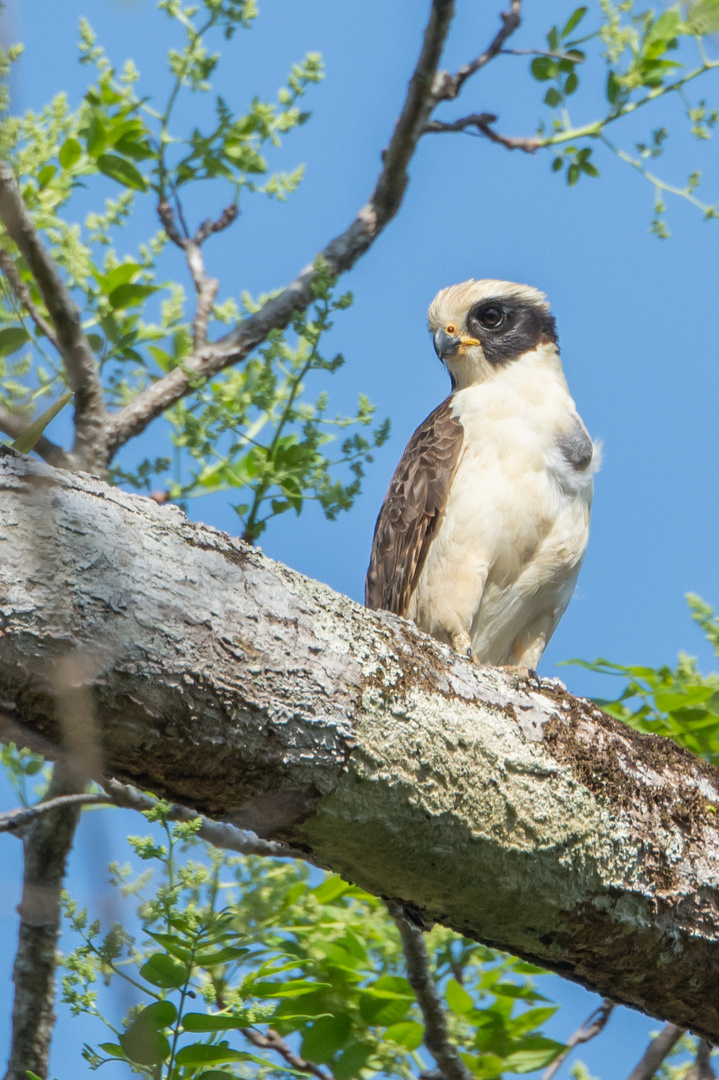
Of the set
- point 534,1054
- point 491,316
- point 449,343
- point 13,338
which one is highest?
point 491,316

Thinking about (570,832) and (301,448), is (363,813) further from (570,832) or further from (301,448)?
(301,448)

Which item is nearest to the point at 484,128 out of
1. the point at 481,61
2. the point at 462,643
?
the point at 481,61

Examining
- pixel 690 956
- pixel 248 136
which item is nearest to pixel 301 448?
pixel 248 136

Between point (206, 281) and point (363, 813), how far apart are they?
147 inches

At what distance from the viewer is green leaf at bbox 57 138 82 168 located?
4867 mm

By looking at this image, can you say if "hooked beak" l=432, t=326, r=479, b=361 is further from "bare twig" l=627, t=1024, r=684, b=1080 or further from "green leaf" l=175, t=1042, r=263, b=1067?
"green leaf" l=175, t=1042, r=263, b=1067

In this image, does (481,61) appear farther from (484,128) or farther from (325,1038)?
(325,1038)

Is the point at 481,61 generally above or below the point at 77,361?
above

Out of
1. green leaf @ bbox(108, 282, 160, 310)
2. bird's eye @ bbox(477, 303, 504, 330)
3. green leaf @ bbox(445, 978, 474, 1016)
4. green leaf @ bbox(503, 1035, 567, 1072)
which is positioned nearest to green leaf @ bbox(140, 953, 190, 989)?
green leaf @ bbox(445, 978, 474, 1016)

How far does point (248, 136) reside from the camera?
541 centimetres

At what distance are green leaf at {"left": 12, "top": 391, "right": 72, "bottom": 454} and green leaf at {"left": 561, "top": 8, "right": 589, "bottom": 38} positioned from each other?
16.1 ft

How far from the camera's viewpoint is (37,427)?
1896 millimetres

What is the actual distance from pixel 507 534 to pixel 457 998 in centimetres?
192

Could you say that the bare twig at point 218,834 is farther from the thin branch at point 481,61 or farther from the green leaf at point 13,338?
the thin branch at point 481,61
